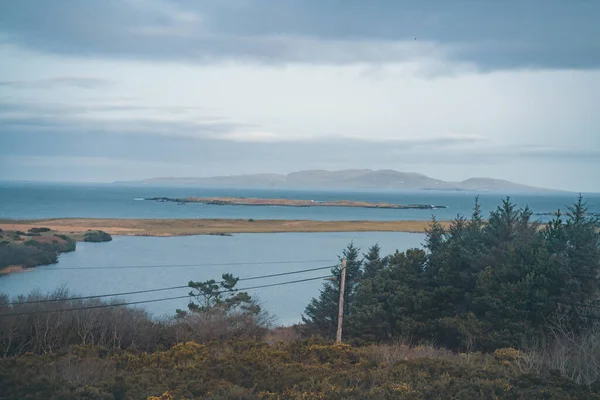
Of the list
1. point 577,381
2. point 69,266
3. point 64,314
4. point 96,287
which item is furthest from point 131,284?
point 577,381

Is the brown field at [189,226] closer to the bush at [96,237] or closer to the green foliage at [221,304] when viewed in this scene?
the bush at [96,237]

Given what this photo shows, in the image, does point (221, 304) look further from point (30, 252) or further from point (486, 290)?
point (30, 252)

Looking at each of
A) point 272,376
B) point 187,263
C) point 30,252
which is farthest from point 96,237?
point 272,376

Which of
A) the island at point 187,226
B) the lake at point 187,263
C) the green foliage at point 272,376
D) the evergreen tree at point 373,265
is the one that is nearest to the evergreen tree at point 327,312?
the evergreen tree at point 373,265

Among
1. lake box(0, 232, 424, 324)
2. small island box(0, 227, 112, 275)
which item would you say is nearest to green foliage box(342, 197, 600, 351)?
lake box(0, 232, 424, 324)

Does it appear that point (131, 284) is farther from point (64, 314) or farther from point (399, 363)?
point (399, 363)

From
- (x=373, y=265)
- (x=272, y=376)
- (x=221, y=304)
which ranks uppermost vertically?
(x=373, y=265)
